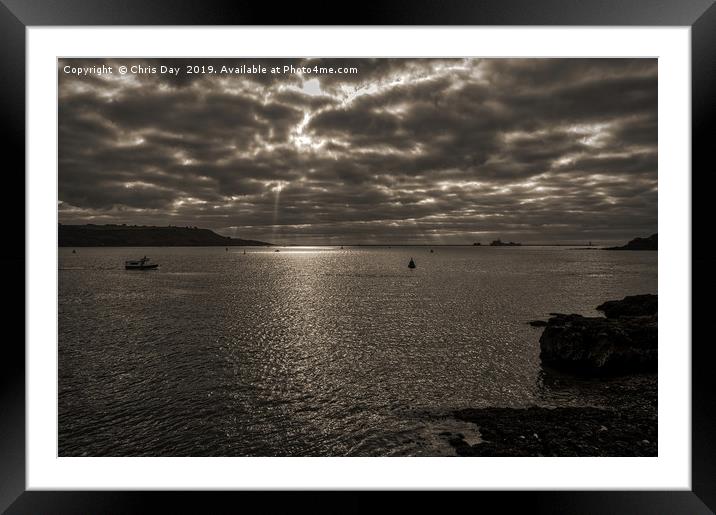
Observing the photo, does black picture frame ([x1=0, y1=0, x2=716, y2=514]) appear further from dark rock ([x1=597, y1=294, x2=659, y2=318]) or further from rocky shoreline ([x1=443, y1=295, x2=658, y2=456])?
dark rock ([x1=597, y1=294, x2=659, y2=318])

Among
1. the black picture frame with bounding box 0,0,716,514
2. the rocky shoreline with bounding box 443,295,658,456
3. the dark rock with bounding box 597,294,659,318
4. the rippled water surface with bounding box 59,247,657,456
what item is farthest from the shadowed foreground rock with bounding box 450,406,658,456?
the dark rock with bounding box 597,294,659,318

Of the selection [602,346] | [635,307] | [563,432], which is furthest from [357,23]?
[635,307]

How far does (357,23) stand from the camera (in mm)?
4867

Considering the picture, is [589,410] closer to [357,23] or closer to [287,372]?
[287,372]

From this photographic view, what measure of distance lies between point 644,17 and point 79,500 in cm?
977

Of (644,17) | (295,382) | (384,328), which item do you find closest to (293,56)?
(644,17)

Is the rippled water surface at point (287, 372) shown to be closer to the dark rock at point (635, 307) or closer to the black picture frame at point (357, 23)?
the dark rock at point (635, 307)

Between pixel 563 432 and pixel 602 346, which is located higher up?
pixel 602 346

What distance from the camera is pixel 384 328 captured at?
97.8 ft

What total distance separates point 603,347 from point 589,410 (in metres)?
5.41

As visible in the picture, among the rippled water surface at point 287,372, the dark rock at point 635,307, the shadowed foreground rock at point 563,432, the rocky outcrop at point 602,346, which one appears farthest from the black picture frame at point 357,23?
the dark rock at point 635,307

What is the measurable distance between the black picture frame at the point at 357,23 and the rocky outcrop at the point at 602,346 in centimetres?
1385

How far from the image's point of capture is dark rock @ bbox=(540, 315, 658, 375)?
1659 centimetres
